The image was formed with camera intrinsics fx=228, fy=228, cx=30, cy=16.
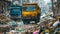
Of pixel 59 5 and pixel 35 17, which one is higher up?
pixel 59 5

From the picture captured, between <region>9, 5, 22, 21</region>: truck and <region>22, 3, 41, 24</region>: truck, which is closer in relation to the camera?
<region>22, 3, 41, 24</region>: truck

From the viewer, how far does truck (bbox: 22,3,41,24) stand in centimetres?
1844

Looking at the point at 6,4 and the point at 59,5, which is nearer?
the point at 59,5

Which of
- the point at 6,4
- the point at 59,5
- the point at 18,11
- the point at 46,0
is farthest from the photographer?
the point at 46,0

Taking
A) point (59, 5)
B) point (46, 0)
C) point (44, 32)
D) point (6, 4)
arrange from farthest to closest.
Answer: point (46, 0), point (6, 4), point (59, 5), point (44, 32)

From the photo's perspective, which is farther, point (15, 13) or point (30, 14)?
point (15, 13)

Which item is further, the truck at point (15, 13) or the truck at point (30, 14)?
the truck at point (15, 13)

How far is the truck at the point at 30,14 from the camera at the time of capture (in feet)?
60.5

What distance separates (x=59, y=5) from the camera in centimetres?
1559

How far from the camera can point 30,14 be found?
18.7m

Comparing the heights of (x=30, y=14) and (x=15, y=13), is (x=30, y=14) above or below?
above

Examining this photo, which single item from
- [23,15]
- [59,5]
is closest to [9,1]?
[23,15]

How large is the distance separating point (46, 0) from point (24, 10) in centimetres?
1189

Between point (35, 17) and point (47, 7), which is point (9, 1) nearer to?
point (47, 7)
